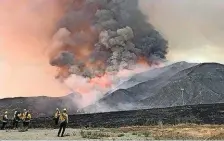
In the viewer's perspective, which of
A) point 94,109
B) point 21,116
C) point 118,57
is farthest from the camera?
point 94,109

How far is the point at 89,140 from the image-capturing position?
36.5 meters

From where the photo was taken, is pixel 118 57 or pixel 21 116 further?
pixel 118 57

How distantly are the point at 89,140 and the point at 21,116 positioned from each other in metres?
24.1

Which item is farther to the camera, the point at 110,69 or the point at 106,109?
the point at 106,109

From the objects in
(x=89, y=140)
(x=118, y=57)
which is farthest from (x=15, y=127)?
(x=118, y=57)

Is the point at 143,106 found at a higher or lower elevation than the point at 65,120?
higher

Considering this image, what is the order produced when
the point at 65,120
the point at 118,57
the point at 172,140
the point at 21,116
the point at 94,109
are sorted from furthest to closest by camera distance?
1. the point at 94,109
2. the point at 118,57
3. the point at 21,116
4. the point at 65,120
5. the point at 172,140

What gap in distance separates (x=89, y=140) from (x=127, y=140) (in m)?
3.57

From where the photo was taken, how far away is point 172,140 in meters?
36.1

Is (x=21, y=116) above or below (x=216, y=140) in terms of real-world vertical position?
above

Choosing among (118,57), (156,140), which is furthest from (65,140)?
(118,57)

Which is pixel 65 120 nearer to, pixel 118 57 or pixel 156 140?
Result: pixel 156 140

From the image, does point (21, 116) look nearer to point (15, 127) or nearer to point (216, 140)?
point (15, 127)

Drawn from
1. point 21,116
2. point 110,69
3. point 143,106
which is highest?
point 110,69
